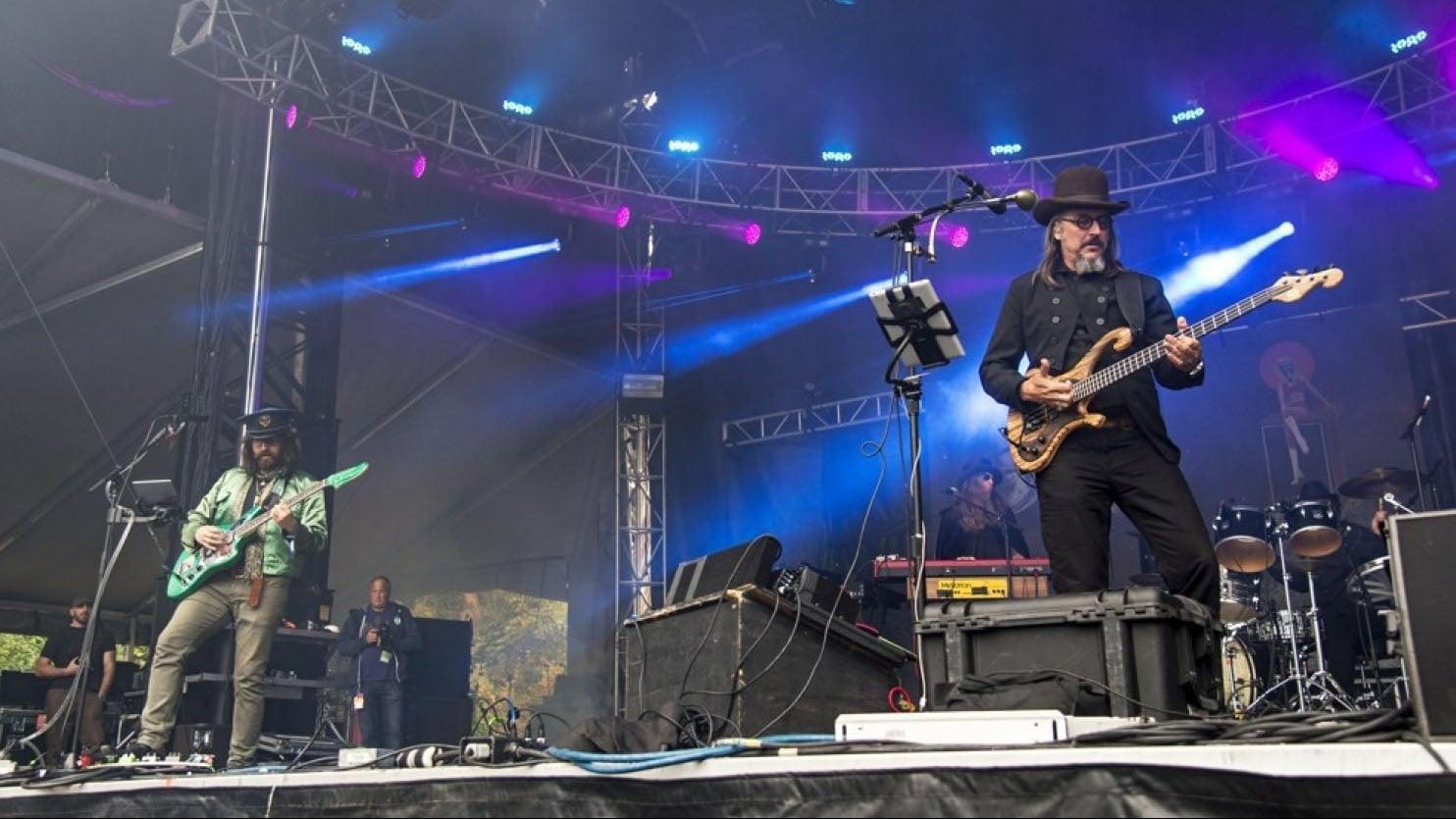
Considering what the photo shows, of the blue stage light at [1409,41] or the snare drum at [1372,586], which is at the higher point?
the blue stage light at [1409,41]

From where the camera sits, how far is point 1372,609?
8375mm

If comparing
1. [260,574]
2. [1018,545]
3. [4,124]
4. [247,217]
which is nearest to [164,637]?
[260,574]

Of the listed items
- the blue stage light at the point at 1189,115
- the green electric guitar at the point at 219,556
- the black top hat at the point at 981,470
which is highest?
the blue stage light at the point at 1189,115

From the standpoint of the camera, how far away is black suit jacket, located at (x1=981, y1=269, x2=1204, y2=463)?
371cm

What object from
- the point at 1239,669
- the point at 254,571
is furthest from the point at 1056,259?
the point at 1239,669

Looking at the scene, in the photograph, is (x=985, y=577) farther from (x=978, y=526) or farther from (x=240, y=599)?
(x=240, y=599)

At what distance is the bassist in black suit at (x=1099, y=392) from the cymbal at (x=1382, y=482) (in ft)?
16.5

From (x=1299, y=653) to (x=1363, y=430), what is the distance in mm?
4466

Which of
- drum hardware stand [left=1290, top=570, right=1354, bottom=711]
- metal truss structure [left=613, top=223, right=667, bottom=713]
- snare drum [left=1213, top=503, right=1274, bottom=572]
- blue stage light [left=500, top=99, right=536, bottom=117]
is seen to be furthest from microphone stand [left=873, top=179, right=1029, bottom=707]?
metal truss structure [left=613, top=223, right=667, bottom=713]

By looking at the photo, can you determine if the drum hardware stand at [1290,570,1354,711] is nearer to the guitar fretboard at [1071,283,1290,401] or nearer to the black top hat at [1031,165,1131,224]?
the guitar fretboard at [1071,283,1290,401]

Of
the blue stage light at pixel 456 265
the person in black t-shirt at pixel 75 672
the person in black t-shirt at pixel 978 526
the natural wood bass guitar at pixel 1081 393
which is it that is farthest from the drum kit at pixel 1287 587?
the person in black t-shirt at pixel 75 672

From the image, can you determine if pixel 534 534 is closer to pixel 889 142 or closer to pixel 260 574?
pixel 889 142

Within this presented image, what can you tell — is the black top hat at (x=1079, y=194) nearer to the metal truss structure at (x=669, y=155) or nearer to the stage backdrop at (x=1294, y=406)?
the metal truss structure at (x=669, y=155)

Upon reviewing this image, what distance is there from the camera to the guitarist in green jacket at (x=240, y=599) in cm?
605
